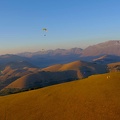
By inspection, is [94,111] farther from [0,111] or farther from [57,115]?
[0,111]

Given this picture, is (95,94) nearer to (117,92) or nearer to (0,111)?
(117,92)

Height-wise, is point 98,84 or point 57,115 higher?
point 98,84

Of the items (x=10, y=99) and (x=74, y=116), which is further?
(x=10, y=99)

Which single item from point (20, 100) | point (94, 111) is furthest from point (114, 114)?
point (20, 100)

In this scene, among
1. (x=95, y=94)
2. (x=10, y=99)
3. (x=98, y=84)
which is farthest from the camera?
(x=10, y=99)

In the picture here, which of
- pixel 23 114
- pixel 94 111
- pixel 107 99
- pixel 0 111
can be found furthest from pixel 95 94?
pixel 0 111

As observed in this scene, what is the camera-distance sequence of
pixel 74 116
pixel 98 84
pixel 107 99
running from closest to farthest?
1. pixel 74 116
2. pixel 107 99
3. pixel 98 84
